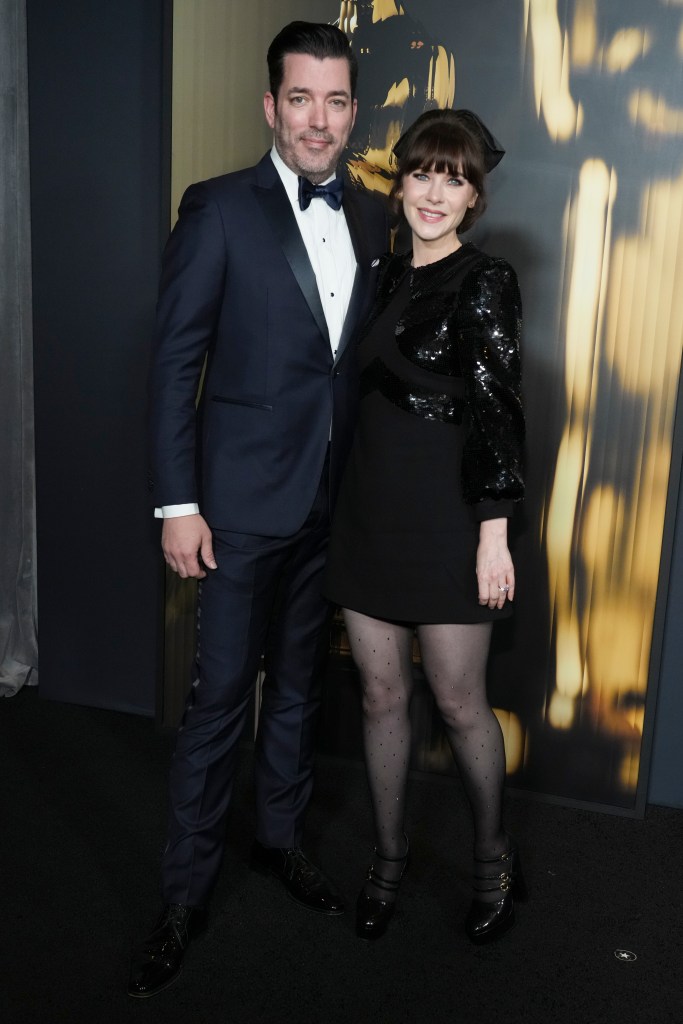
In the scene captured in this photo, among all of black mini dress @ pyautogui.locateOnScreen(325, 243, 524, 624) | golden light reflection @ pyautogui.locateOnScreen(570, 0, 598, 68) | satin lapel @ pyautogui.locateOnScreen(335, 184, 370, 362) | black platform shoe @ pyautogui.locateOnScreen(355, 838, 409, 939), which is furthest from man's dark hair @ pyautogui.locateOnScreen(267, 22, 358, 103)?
black platform shoe @ pyautogui.locateOnScreen(355, 838, 409, 939)

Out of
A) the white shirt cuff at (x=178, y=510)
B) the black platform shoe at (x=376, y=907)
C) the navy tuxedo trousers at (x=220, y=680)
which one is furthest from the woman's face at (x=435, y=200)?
the black platform shoe at (x=376, y=907)

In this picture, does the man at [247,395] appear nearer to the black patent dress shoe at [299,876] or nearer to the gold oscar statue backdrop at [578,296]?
the black patent dress shoe at [299,876]

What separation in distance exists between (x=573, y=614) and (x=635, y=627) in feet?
0.51

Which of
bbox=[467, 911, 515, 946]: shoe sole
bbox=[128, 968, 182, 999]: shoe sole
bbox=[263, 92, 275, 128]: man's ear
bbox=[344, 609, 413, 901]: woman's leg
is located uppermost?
bbox=[263, 92, 275, 128]: man's ear

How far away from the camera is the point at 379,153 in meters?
2.52

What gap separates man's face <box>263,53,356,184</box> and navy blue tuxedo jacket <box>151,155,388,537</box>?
0.07 m

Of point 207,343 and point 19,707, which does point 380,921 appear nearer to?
point 207,343

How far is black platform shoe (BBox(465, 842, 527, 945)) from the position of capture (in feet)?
6.63

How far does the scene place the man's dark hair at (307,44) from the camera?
6.06ft

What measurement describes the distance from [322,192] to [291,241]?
0.13 meters

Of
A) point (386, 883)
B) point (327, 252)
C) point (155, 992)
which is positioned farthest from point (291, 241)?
point (155, 992)

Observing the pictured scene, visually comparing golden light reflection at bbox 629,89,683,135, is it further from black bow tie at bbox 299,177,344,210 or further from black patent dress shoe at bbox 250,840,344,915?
black patent dress shoe at bbox 250,840,344,915

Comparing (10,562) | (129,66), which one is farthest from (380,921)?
(129,66)

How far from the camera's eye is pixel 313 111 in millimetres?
1861
